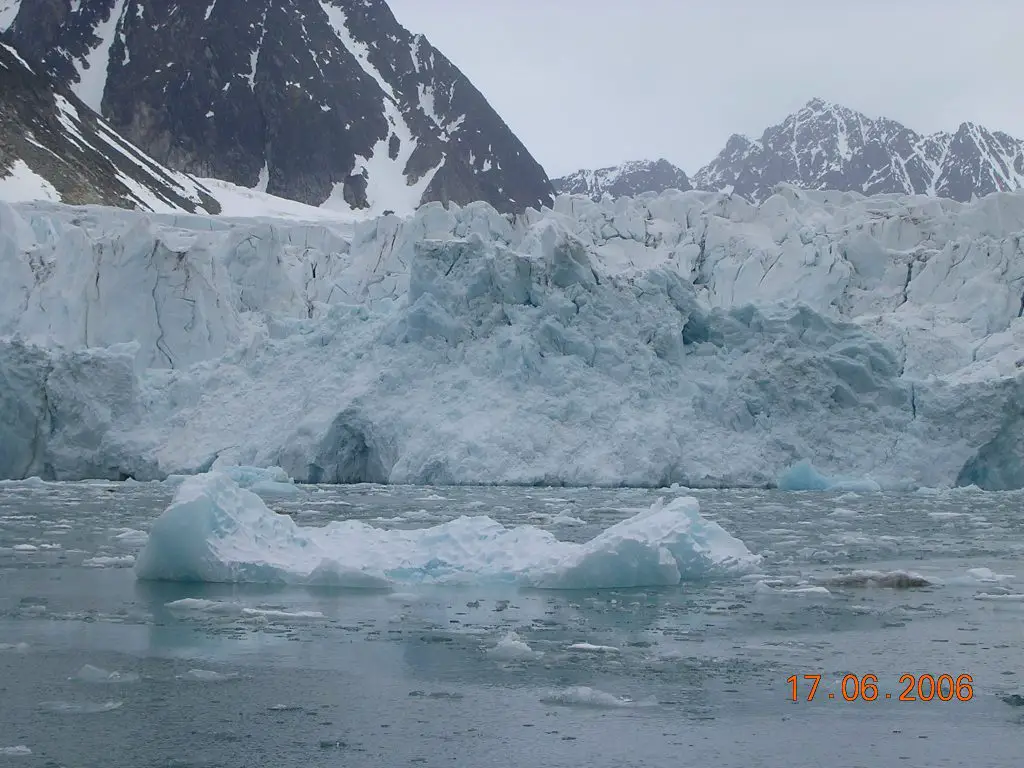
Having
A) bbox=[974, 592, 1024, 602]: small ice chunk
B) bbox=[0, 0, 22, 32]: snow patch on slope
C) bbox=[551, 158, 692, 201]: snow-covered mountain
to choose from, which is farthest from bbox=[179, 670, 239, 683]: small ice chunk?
bbox=[551, 158, 692, 201]: snow-covered mountain

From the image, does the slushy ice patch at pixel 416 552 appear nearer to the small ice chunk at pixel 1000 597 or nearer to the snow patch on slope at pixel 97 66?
the small ice chunk at pixel 1000 597

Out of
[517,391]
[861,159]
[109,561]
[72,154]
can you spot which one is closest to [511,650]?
[109,561]

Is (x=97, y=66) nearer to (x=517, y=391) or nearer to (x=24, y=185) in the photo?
(x=24, y=185)

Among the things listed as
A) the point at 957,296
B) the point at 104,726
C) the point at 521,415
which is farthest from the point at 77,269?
the point at 104,726

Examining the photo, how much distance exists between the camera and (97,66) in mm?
85000

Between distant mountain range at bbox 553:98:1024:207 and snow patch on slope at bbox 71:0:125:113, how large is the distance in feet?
183

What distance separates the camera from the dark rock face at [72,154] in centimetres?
5553

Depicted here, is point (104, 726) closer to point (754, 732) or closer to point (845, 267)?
point (754, 732)

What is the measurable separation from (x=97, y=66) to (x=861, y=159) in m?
95.5

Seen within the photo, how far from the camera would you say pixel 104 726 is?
13.9 ft

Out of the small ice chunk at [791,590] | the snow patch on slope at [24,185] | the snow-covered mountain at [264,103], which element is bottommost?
the small ice chunk at [791,590]

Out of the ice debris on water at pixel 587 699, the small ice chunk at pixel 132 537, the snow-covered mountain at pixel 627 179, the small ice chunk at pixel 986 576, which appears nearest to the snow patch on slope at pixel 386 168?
the snow-covered mountain at pixel 627 179

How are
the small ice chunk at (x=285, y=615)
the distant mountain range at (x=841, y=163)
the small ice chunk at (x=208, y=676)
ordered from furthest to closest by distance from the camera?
the distant mountain range at (x=841, y=163) < the small ice chunk at (x=285, y=615) < the small ice chunk at (x=208, y=676)
